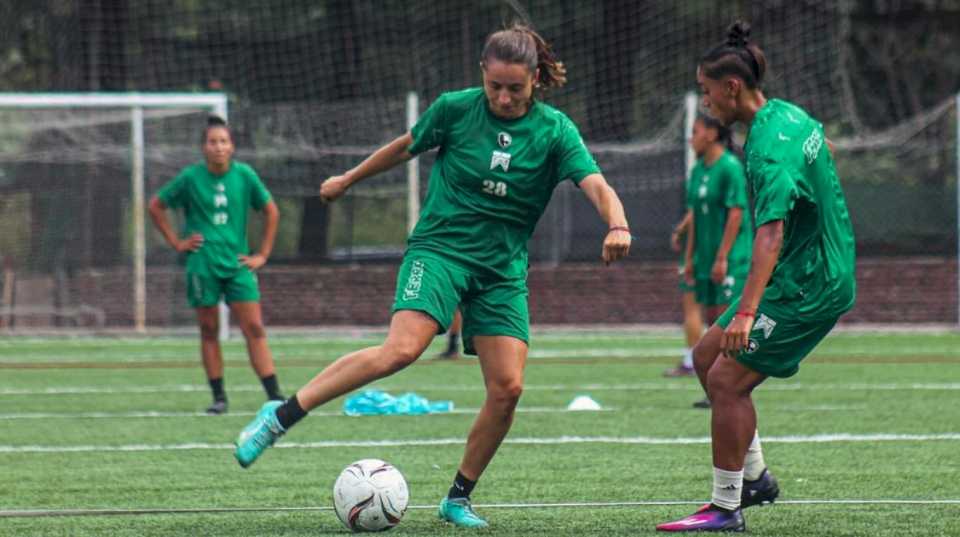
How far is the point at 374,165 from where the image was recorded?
261 inches

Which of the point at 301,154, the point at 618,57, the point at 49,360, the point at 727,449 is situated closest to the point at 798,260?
the point at 727,449

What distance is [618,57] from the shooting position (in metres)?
24.5

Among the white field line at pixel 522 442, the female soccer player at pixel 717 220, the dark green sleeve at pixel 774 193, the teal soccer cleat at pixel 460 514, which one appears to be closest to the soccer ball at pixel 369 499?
the teal soccer cleat at pixel 460 514

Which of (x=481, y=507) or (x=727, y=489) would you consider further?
(x=481, y=507)

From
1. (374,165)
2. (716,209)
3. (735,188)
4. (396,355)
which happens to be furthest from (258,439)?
(716,209)

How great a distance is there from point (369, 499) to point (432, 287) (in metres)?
0.84

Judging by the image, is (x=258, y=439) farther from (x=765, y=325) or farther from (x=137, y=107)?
(x=137, y=107)

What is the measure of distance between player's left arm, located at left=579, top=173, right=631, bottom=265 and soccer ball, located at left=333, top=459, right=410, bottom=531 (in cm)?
119

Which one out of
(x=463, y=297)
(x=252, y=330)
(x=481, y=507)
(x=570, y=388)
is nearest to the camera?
(x=463, y=297)

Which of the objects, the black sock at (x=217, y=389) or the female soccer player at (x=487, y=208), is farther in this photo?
the black sock at (x=217, y=389)

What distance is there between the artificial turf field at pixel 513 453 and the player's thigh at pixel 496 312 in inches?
29.5

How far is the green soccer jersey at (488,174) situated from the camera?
6461mm

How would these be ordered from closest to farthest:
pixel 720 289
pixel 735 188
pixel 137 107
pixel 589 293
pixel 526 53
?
pixel 526 53 < pixel 735 188 < pixel 720 289 < pixel 137 107 < pixel 589 293

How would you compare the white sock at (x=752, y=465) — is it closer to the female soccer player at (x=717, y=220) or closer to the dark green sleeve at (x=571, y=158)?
the dark green sleeve at (x=571, y=158)
